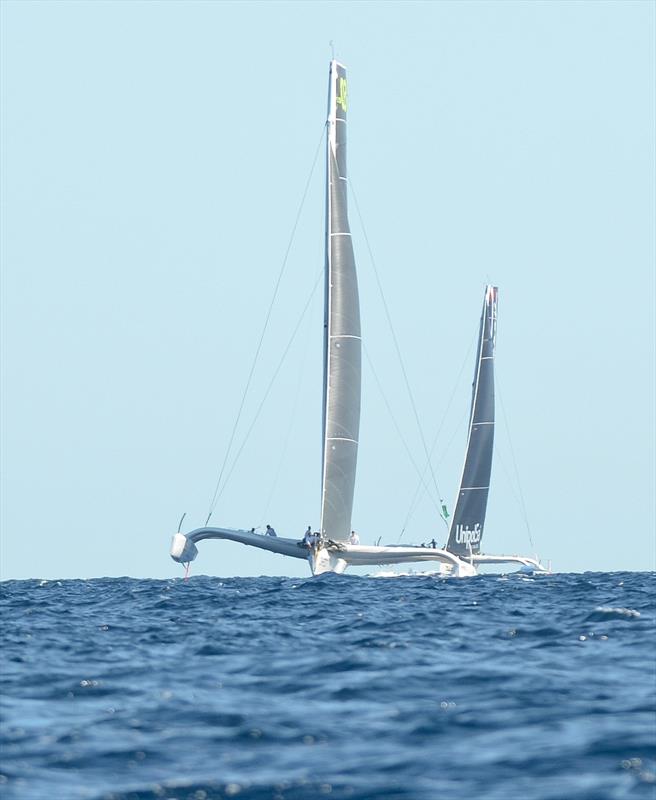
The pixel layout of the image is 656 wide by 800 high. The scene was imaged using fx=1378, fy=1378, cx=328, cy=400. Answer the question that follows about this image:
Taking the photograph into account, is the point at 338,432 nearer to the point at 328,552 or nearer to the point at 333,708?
the point at 328,552

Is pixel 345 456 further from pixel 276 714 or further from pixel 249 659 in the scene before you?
pixel 276 714

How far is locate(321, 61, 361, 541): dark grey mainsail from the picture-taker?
46.7m

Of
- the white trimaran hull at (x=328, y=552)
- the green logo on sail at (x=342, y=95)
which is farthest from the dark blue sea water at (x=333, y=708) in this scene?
the green logo on sail at (x=342, y=95)

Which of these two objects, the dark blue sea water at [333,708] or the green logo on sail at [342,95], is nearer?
the dark blue sea water at [333,708]

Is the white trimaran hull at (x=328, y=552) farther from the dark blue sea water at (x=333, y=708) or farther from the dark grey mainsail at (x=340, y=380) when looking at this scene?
the dark blue sea water at (x=333, y=708)

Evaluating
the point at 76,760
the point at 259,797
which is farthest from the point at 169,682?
the point at 259,797

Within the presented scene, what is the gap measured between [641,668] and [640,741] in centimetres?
419

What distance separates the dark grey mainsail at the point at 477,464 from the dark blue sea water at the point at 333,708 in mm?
37329

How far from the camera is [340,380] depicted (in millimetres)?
46719

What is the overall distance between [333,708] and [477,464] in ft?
156

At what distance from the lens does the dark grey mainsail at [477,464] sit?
5934 centimetres

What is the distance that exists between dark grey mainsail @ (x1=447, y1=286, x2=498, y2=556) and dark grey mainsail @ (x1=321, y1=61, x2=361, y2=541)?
12719 mm

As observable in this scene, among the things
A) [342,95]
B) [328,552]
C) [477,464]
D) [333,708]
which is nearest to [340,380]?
[328,552]

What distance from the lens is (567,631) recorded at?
18.8 meters
